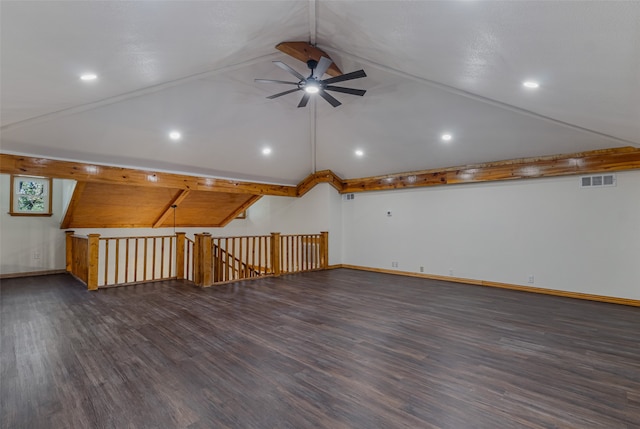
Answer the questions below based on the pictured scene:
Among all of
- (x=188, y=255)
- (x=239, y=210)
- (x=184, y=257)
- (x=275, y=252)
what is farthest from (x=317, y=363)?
(x=239, y=210)

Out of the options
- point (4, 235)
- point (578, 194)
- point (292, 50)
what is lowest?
point (4, 235)

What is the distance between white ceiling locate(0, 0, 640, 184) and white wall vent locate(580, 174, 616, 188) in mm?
528

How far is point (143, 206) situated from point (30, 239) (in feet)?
8.27

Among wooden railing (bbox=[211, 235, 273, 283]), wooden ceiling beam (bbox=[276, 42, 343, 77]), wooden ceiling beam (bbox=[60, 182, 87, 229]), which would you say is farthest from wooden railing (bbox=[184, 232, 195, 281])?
wooden ceiling beam (bbox=[276, 42, 343, 77])

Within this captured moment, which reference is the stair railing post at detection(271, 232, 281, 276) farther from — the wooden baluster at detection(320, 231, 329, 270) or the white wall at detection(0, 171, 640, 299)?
the white wall at detection(0, 171, 640, 299)

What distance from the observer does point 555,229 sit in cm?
540

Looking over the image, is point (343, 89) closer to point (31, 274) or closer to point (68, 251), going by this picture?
point (68, 251)

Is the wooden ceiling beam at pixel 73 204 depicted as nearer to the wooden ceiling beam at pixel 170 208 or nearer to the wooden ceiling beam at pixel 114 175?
the wooden ceiling beam at pixel 114 175

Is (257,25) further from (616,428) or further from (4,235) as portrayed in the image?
(4,235)

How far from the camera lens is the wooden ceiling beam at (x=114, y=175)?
4906 mm

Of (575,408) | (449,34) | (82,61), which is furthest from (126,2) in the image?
(575,408)

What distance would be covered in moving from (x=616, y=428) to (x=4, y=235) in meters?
10.3

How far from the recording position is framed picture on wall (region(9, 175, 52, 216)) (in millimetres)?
6945

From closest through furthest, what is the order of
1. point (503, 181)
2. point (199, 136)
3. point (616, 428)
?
point (616, 428)
point (199, 136)
point (503, 181)
